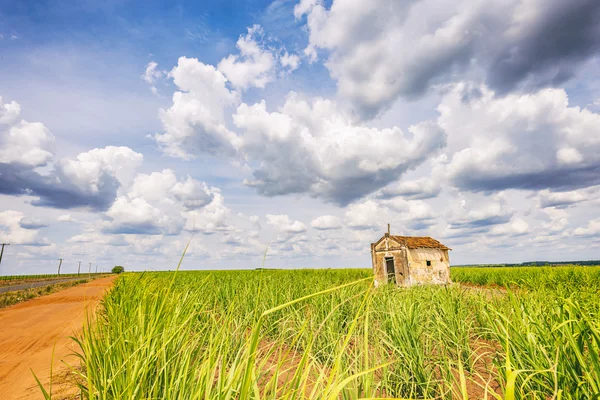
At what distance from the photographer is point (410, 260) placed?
18.5 m

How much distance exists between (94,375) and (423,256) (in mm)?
19325

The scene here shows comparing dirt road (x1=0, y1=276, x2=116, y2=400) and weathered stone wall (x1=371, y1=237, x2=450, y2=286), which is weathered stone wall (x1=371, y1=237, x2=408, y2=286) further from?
dirt road (x1=0, y1=276, x2=116, y2=400)

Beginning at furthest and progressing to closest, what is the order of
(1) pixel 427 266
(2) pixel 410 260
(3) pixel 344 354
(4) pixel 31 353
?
1. (1) pixel 427 266
2. (2) pixel 410 260
3. (4) pixel 31 353
4. (3) pixel 344 354

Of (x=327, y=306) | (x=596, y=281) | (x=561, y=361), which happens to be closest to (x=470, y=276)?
(x=596, y=281)

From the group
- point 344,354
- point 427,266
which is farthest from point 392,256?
point 344,354

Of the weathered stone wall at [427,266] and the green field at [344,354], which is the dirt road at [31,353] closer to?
the green field at [344,354]

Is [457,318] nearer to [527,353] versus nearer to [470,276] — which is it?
[527,353]

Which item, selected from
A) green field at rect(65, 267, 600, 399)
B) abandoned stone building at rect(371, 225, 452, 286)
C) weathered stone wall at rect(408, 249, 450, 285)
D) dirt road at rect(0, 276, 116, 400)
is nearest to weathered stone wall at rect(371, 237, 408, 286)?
abandoned stone building at rect(371, 225, 452, 286)

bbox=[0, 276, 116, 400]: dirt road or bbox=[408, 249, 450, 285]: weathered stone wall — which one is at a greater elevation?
bbox=[408, 249, 450, 285]: weathered stone wall

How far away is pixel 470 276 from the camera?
29859 millimetres

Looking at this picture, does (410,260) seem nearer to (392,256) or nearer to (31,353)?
(392,256)

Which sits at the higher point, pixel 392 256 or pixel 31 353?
pixel 392 256

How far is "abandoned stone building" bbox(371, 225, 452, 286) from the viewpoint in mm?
18484

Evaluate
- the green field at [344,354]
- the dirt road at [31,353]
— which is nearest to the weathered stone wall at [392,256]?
the green field at [344,354]
